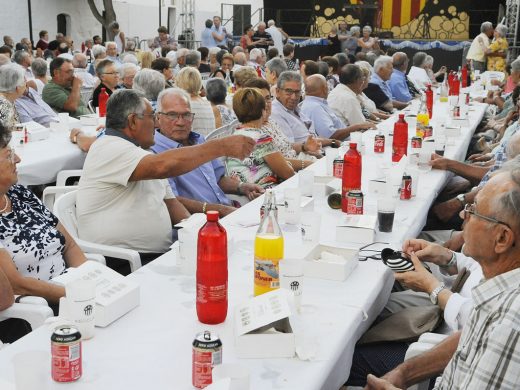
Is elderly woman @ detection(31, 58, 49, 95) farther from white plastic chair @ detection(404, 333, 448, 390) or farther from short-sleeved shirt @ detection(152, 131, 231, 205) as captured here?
white plastic chair @ detection(404, 333, 448, 390)

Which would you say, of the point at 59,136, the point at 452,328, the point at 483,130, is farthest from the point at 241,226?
the point at 483,130

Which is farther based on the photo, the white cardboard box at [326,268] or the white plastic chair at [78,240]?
the white plastic chair at [78,240]

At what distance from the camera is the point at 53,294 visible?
2.53 meters

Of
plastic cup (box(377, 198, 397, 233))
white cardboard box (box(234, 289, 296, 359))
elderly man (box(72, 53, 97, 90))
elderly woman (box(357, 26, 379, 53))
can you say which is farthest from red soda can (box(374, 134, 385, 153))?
elderly woman (box(357, 26, 379, 53))

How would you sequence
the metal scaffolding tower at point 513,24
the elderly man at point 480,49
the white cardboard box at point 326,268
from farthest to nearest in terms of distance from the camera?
the metal scaffolding tower at point 513,24 → the elderly man at point 480,49 → the white cardboard box at point 326,268

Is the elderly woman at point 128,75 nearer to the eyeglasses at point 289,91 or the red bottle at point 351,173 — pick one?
the eyeglasses at point 289,91

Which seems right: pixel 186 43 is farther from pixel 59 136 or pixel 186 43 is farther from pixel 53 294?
pixel 53 294

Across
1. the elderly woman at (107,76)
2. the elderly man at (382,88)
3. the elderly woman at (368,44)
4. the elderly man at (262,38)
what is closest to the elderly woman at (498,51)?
the elderly woman at (368,44)

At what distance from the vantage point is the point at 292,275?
6.49 feet

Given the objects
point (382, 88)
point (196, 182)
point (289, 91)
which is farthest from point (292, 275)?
point (382, 88)

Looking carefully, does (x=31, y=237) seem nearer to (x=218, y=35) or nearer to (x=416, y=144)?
(x=416, y=144)

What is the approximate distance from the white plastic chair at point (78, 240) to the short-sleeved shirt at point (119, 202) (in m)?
0.05

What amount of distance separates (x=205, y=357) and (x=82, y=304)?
41 centimetres

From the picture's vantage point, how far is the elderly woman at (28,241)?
248cm
